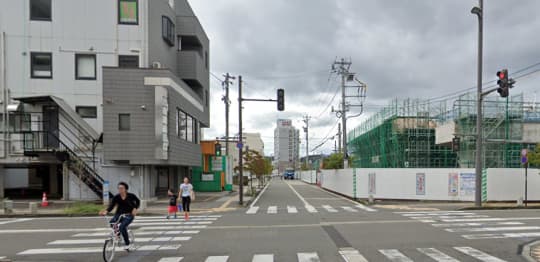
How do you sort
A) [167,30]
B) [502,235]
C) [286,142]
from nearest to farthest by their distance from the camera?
1. [502,235]
2. [167,30]
3. [286,142]

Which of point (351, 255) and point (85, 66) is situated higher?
point (85, 66)

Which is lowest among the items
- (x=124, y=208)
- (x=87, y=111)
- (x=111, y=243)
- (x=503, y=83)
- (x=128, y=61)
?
(x=111, y=243)

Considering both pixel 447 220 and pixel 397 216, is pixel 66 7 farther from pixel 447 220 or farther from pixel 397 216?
pixel 447 220

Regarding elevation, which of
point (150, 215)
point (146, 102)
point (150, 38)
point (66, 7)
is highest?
point (66, 7)

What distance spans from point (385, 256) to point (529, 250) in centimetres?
371

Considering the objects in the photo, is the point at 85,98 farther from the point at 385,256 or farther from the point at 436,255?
the point at 436,255

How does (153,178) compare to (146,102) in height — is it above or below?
below

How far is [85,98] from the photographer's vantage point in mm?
23062

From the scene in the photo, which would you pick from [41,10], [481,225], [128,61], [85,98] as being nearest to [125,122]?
[85,98]

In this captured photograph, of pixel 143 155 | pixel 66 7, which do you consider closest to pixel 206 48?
pixel 66 7

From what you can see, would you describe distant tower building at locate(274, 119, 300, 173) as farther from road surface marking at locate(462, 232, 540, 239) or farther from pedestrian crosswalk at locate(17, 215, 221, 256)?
road surface marking at locate(462, 232, 540, 239)

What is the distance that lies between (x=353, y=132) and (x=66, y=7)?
118 ft

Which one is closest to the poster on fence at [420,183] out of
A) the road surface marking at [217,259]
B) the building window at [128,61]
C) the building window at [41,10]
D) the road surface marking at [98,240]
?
the road surface marking at [98,240]

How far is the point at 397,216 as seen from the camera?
15547mm
